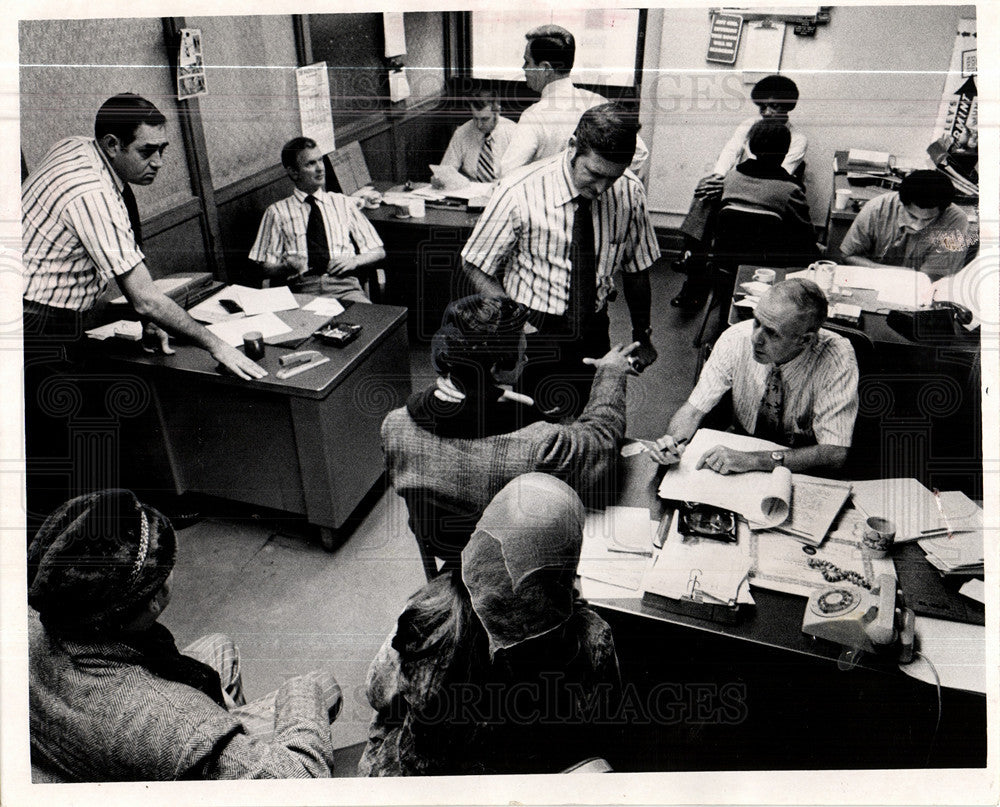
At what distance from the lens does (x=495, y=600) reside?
1.33m

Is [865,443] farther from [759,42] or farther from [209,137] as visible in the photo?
[759,42]

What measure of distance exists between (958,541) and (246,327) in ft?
7.82

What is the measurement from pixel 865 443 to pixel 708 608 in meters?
0.85

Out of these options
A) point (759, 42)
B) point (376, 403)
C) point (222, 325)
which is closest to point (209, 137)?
point (222, 325)

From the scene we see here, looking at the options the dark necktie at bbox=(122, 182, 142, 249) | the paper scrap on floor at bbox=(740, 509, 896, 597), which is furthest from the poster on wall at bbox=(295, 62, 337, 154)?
the paper scrap on floor at bbox=(740, 509, 896, 597)

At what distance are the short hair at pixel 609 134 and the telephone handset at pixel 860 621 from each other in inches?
54.3

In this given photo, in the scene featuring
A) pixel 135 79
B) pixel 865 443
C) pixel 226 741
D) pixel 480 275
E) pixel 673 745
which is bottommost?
pixel 673 745

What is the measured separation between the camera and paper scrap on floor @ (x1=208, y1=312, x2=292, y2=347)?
2.54 metres

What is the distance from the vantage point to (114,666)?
1263mm

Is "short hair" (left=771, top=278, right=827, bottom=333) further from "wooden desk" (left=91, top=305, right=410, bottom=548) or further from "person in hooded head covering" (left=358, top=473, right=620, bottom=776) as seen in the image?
"wooden desk" (left=91, top=305, right=410, bottom=548)

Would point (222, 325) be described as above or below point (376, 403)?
above

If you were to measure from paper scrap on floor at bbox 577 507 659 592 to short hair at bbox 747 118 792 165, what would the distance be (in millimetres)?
2013

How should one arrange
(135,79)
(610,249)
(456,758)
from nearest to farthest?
(456,758) → (610,249) → (135,79)

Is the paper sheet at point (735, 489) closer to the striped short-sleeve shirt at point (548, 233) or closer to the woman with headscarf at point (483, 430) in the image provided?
the woman with headscarf at point (483, 430)
